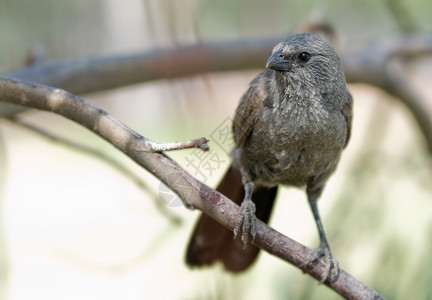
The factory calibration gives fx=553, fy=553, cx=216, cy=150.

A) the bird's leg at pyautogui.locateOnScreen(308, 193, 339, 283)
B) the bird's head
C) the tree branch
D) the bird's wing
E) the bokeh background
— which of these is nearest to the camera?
the tree branch

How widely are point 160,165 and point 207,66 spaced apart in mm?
2165

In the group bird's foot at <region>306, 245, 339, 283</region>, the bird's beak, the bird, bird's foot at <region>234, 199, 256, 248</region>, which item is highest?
the bird's beak

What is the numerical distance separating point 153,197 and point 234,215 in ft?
3.98

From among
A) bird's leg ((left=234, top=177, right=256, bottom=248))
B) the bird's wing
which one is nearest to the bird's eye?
the bird's wing

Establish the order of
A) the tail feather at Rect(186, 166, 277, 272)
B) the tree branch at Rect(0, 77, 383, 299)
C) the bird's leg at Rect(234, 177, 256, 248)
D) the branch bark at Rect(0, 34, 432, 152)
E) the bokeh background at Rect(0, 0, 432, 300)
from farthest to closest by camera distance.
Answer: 1. the branch bark at Rect(0, 34, 432, 152)
2. the bokeh background at Rect(0, 0, 432, 300)
3. the tail feather at Rect(186, 166, 277, 272)
4. the bird's leg at Rect(234, 177, 256, 248)
5. the tree branch at Rect(0, 77, 383, 299)

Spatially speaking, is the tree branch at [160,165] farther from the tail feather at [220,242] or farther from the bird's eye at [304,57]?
the bird's eye at [304,57]

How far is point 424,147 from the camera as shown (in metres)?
5.64

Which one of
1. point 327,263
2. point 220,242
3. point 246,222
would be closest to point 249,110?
point 246,222

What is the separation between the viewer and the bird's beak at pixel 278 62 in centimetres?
273

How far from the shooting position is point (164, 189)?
247 cm

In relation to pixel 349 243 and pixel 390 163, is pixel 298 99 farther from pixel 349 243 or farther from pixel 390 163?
pixel 390 163

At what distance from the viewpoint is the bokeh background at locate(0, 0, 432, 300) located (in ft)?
11.6

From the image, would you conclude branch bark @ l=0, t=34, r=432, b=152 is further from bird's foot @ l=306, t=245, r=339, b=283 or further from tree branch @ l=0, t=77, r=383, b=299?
bird's foot @ l=306, t=245, r=339, b=283

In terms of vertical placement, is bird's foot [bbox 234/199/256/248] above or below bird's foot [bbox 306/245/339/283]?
above
